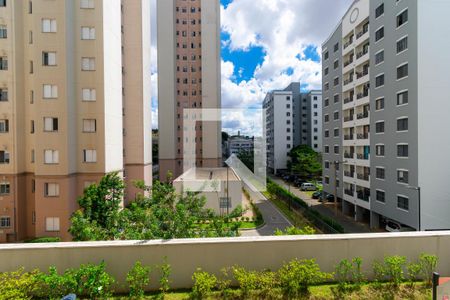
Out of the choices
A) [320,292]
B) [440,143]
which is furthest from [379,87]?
[320,292]

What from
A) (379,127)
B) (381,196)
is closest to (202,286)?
(381,196)

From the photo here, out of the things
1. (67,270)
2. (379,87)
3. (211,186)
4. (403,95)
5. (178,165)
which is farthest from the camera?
(178,165)

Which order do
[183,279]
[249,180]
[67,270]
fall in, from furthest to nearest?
[249,180], [183,279], [67,270]

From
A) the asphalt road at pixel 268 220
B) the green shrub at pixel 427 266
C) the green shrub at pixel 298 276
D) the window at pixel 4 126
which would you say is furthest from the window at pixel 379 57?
the window at pixel 4 126

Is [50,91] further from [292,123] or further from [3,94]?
[292,123]

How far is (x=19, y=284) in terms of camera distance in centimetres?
314

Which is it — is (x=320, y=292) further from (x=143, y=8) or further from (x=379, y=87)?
(x=143, y=8)

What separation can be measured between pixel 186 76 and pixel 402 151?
2864 cm

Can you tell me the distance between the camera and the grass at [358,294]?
336 cm

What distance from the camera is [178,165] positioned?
3353 cm

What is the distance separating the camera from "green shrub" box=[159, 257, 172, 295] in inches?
134

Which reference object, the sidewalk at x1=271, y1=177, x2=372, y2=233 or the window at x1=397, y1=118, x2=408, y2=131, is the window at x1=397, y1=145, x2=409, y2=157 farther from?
the sidewalk at x1=271, y1=177, x2=372, y2=233

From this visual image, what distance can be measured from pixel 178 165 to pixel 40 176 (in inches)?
839

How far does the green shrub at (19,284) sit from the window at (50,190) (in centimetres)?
1096
